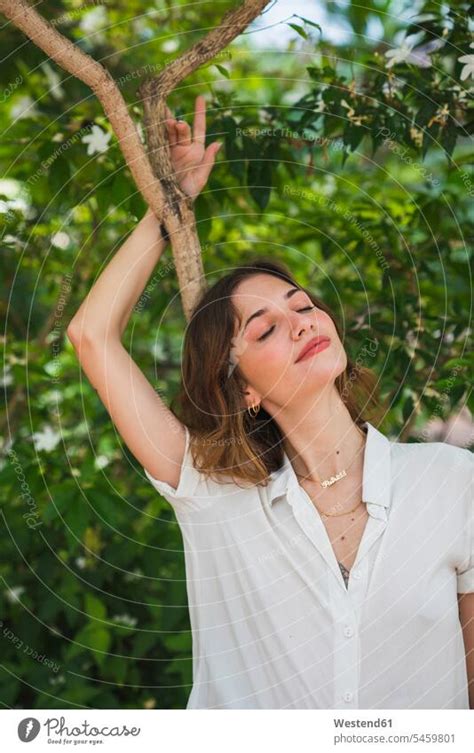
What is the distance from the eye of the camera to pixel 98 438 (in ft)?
6.71

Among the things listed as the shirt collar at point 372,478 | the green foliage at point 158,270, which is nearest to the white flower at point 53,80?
the green foliage at point 158,270

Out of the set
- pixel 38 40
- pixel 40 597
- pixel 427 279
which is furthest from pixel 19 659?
pixel 38 40

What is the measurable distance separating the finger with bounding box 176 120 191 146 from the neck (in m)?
0.41

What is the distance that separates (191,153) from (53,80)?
106 centimetres

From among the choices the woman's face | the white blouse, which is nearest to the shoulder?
the white blouse

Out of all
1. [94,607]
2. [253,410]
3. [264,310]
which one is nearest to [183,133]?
[264,310]

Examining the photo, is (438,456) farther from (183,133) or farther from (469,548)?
(183,133)

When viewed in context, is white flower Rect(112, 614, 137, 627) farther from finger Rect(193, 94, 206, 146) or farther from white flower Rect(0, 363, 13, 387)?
finger Rect(193, 94, 206, 146)

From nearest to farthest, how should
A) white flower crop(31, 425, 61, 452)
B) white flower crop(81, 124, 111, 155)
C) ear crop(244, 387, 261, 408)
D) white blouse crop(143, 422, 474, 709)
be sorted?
white blouse crop(143, 422, 474, 709) < ear crop(244, 387, 261, 408) < white flower crop(81, 124, 111, 155) < white flower crop(31, 425, 61, 452)

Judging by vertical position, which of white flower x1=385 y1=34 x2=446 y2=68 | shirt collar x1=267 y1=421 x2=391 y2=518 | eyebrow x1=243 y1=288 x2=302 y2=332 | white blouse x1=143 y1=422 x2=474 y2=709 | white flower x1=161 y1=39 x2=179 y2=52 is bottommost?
white blouse x1=143 y1=422 x2=474 y2=709

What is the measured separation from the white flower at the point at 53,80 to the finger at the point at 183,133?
858 millimetres

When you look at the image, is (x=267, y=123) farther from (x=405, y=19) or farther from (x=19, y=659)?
(x=19, y=659)

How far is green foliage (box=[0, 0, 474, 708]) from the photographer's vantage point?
1535 millimetres

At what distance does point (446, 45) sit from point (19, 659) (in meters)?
1.51
